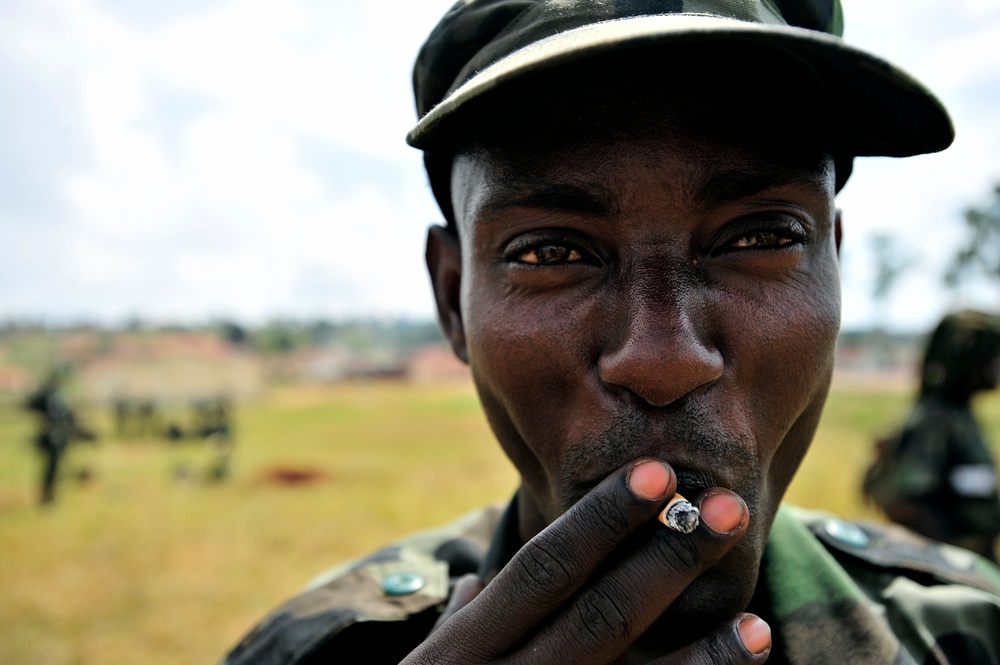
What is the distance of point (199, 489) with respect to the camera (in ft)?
64.6

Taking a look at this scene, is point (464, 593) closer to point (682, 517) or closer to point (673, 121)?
point (682, 517)

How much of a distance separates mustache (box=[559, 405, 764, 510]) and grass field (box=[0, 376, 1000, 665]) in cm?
729

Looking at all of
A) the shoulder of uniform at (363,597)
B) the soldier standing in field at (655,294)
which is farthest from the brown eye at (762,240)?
the shoulder of uniform at (363,597)

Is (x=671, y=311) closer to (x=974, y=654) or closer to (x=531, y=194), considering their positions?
(x=531, y=194)

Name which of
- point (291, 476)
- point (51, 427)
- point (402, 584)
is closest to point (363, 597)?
point (402, 584)

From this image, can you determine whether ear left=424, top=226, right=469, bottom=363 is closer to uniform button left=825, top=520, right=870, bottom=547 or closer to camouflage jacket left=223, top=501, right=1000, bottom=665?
camouflage jacket left=223, top=501, right=1000, bottom=665

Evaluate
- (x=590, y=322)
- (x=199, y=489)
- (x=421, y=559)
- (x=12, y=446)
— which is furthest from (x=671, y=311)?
(x=12, y=446)

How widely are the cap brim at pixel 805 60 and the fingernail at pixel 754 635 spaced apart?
98cm

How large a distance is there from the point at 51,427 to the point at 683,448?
727 inches

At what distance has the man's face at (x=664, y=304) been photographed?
1354 millimetres

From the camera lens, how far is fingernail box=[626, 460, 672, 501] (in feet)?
4.01

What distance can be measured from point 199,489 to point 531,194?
2039 centimetres

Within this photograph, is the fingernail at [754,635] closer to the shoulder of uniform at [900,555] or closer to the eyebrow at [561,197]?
the eyebrow at [561,197]

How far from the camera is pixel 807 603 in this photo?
1774mm
